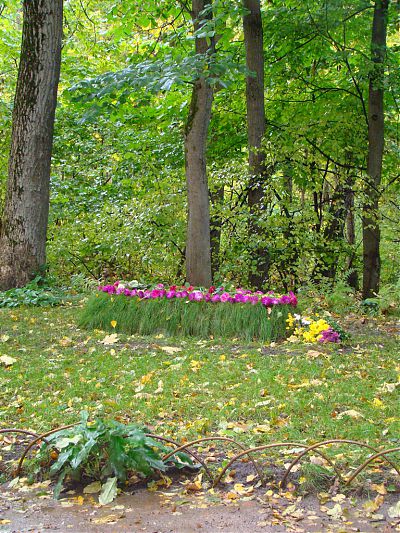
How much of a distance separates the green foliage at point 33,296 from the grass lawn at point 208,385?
1.88 meters

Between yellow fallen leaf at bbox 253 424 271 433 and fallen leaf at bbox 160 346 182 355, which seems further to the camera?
fallen leaf at bbox 160 346 182 355

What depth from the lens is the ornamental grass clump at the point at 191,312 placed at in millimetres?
6945

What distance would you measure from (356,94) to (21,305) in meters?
7.15

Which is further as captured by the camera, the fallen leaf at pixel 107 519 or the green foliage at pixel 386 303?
the green foliage at pixel 386 303

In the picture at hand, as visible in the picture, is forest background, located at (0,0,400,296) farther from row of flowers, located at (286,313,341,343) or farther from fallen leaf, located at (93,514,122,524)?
fallen leaf, located at (93,514,122,524)

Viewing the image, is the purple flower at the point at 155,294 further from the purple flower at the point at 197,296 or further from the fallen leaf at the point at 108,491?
the fallen leaf at the point at 108,491

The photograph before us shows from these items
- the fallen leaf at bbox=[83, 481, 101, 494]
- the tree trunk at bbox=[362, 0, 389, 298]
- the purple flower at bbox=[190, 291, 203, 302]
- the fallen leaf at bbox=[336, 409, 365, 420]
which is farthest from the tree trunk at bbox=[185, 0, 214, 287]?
the fallen leaf at bbox=[83, 481, 101, 494]

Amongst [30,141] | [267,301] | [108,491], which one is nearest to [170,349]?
[267,301]

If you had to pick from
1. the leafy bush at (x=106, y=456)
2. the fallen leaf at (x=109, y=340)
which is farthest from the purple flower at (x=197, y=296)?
the leafy bush at (x=106, y=456)

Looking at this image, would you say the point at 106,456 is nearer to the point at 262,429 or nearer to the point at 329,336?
the point at 262,429

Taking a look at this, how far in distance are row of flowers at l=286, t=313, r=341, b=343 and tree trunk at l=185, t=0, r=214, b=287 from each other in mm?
2469

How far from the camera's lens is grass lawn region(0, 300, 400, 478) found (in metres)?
4.17

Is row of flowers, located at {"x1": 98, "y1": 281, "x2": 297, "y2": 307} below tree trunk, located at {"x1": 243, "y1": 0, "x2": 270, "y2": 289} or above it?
below

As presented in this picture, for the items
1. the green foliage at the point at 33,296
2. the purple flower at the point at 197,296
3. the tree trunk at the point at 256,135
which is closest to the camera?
the purple flower at the point at 197,296
